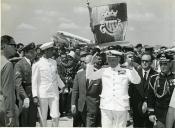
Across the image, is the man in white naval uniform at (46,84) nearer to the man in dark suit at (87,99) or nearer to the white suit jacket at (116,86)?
the man in dark suit at (87,99)

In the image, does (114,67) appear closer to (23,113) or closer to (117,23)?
→ (117,23)

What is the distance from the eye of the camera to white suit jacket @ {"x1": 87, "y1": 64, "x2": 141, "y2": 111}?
5109 millimetres

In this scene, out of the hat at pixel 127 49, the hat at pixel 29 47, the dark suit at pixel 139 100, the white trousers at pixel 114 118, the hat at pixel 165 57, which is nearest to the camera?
the white trousers at pixel 114 118

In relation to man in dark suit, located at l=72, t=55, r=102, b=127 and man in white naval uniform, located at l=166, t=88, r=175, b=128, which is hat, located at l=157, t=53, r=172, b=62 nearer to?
man in white naval uniform, located at l=166, t=88, r=175, b=128

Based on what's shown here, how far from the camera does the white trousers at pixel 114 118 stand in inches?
200

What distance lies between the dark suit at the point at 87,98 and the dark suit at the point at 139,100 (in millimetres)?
523

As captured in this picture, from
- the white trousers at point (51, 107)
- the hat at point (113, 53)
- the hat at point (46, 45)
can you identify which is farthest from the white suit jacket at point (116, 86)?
the hat at point (46, 45)

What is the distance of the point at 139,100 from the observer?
5863 mm

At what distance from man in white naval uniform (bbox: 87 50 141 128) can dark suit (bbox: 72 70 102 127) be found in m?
0.60

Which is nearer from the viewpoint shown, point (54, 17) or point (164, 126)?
point (164, 126)

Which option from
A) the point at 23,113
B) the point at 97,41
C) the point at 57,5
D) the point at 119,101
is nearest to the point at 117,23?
the point at 97,41

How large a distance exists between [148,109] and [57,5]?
206 centimetres

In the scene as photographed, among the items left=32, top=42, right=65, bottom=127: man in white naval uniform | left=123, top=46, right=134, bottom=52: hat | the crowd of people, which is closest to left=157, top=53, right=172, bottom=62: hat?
the crowd of people

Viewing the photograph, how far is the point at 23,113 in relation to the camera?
5.82 meters
